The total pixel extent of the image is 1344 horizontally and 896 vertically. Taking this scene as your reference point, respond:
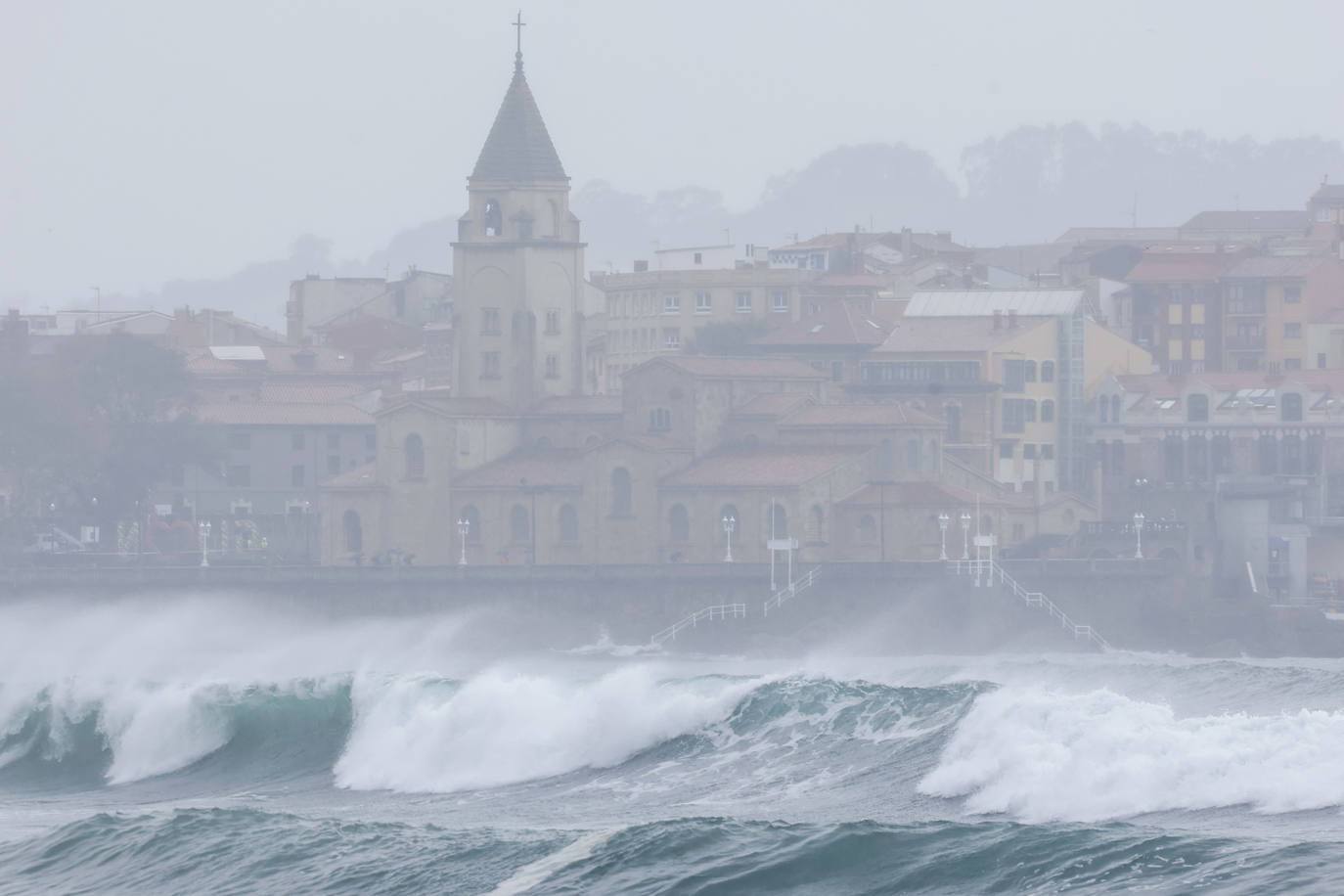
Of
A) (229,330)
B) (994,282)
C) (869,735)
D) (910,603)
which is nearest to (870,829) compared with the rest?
(869,735)

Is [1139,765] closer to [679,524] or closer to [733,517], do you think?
[733,517]

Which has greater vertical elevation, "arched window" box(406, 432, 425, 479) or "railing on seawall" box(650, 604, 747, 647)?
"arched window" box(406, 432, 425, 479)

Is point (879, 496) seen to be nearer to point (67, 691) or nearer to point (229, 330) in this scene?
point (67, 691)

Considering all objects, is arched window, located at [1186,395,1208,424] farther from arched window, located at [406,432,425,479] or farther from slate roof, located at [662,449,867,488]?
arched window, located at [406,432,425,479]

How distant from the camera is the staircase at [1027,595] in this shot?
85.9 meters

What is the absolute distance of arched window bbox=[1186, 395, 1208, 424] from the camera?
3812 inches

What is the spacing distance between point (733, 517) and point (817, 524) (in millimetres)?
2676

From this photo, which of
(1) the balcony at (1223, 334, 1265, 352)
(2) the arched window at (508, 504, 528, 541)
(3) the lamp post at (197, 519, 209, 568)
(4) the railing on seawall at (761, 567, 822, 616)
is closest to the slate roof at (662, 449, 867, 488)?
(4) the railing on seawall at (761, 567, 822, 616)

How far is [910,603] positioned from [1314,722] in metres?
56.8

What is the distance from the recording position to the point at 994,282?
126m

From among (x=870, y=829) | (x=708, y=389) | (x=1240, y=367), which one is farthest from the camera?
(x=1240, y=367)

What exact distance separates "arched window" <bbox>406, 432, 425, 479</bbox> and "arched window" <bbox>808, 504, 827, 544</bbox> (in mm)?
14198

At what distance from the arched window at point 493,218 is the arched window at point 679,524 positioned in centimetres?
1633

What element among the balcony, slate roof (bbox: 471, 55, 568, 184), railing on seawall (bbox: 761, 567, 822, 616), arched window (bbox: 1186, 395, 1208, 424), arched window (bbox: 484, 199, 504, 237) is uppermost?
slate roof (bbox: 471, 55, 568, 184)
